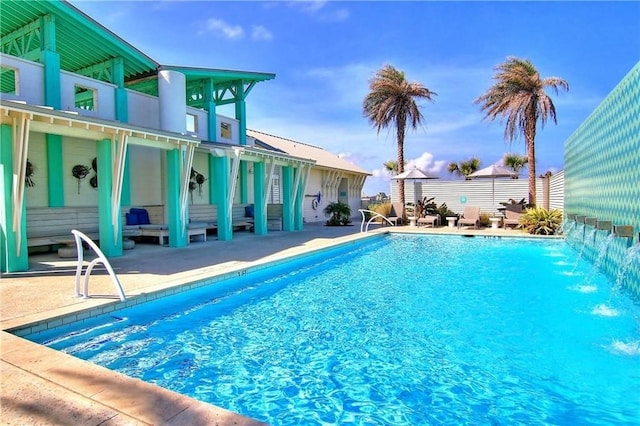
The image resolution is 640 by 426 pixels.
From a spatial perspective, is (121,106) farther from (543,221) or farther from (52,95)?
(543,221)

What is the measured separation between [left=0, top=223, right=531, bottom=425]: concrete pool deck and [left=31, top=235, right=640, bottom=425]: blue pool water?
1.58 feet

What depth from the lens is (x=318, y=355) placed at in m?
4.26

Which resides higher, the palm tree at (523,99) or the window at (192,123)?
the palm tree at (523,99)

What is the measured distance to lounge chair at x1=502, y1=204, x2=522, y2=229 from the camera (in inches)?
636

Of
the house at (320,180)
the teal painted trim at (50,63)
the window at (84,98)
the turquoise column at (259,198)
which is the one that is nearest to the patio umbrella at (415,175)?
the house at (320,180)

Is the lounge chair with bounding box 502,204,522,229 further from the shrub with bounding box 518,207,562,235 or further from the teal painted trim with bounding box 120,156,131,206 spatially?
the teal painted trim with bounding box 120,156,131,206

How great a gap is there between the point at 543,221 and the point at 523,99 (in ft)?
18.9

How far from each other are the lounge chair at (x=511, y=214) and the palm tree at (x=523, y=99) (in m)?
1.17

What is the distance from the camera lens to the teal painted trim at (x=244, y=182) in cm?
1706

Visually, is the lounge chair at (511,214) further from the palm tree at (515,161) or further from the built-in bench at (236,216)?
the palm tree at (515,161)

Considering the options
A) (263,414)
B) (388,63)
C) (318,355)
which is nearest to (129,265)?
(318,355)

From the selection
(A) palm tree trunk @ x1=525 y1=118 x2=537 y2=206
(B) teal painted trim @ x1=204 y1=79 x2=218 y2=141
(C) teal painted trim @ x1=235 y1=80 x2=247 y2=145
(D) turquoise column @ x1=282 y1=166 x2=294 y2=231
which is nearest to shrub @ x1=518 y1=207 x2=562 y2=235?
(A) palm tree trunk @ x1=525 y1=118 x2=537 y2=206

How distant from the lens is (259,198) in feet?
45.9

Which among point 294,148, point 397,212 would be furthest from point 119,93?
point 397,212
